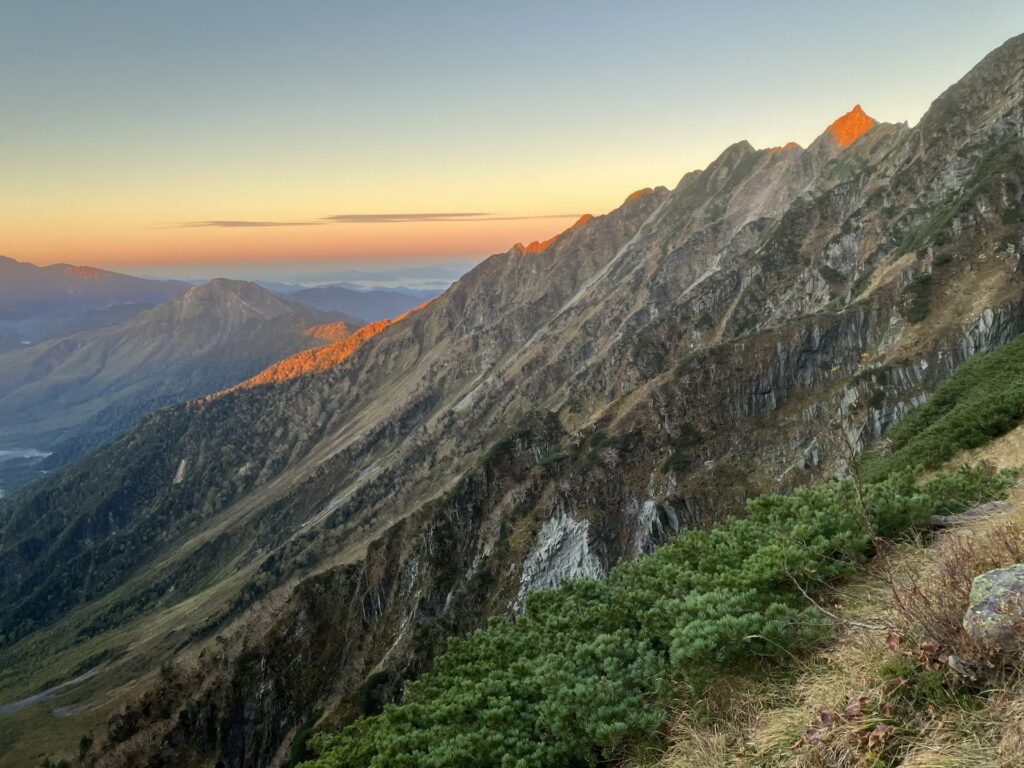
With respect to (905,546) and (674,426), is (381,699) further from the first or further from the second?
(905,546)

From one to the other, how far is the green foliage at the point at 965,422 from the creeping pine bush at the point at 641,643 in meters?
8.59

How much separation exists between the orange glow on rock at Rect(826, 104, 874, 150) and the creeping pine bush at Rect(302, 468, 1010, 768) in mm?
200931

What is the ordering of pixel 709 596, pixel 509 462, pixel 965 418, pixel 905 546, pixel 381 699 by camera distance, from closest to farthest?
pixel 709 596 → pixel 905 546 → pixel 965 418 → pixel 381 699 → pixel 509 462

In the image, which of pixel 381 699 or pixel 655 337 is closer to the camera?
pixel 381 699

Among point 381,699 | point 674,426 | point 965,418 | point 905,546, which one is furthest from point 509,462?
point 905,546

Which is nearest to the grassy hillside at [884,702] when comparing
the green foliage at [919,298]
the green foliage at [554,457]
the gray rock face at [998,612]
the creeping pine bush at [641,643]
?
the gray rock face at [998,612]

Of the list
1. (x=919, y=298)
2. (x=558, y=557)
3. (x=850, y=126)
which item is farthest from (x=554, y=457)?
(x=850, y=126)

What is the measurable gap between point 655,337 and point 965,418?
10753cm

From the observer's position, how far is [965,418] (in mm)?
24672

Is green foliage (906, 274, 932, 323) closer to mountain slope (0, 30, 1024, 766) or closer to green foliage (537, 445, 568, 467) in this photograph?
mountain slope (0, 30, 1024, 766)

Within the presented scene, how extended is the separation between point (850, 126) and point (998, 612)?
713 feet

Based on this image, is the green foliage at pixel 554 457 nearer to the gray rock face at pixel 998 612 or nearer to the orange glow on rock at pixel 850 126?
the gray rock face at pixel 998 612

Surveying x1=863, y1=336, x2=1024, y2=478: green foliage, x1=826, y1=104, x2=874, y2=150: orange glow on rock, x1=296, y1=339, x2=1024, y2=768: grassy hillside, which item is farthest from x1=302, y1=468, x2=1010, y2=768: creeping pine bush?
x1=826, y1=104, x2=874, y2=150: orange glow on rock

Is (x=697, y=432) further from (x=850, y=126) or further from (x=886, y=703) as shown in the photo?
(x=850, y=126)
